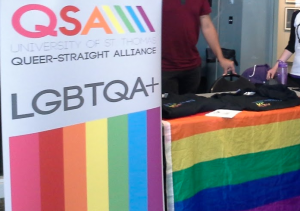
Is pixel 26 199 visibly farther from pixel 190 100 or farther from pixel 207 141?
pixel 190 100

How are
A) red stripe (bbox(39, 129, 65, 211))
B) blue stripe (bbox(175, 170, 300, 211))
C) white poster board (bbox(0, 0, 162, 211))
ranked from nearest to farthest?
white poster board (bbox(0, 0, 162, 211)), red stripe (bbox(39, 129, 65, 211)), blue stripe (bbox(175, 170, 300, 211))

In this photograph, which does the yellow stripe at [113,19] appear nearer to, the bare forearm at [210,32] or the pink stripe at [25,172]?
the pink stripe at [25,172]

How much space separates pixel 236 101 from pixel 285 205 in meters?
0.59

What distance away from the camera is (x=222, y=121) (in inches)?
87.1

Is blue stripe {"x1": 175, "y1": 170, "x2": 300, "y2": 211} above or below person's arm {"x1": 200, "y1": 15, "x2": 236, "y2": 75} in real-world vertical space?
below

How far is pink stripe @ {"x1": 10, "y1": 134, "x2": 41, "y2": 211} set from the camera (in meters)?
1.46

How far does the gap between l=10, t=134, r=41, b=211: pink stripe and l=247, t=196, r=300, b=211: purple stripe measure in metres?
1.25

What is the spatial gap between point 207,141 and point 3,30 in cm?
112

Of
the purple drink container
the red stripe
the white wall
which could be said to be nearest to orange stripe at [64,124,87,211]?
the red stripe

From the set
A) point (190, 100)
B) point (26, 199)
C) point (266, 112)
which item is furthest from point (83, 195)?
point (266, 112)

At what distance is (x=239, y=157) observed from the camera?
2.29 m

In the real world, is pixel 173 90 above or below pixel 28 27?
below

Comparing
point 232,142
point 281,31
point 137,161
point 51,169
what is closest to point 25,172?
point 51,169

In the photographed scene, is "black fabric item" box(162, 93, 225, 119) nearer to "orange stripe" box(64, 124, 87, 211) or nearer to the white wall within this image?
"orange stripe" box(64, 124, 87, 211)
